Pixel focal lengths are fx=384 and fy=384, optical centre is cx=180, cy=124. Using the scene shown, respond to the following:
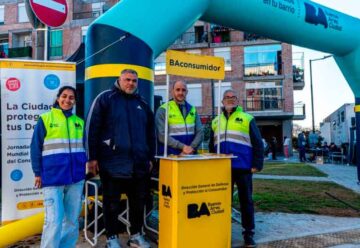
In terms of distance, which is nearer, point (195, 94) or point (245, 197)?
point (245, 197)

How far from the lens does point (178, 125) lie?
492 centimetres

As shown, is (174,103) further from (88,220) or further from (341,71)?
(341,71)

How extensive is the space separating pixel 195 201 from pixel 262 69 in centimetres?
2987

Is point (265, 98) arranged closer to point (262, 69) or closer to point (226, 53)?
point (262, 69)

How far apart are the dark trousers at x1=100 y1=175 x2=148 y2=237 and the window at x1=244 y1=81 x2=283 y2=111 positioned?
28.7 metres

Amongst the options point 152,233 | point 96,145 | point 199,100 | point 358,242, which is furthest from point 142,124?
point 199,100

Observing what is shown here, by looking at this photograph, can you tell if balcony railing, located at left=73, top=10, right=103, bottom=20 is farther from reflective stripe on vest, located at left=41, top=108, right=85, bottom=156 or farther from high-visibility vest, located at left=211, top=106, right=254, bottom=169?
reflective stripe on vest, located at left=41, top=108, right=85, bottom=156

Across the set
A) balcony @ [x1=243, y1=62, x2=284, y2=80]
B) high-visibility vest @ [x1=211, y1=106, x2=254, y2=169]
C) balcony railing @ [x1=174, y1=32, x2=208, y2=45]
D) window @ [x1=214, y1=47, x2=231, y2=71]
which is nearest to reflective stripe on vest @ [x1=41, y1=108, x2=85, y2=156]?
high-visibility vest @ [x1=211, y1=106, x2=254, y2=169]

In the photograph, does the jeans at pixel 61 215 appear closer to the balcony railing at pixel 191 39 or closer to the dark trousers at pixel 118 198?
the dark trousers at pixel 118 198

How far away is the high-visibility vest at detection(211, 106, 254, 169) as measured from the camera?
503cm

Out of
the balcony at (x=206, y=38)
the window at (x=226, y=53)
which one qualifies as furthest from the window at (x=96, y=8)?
the window at (x=226, y=53)

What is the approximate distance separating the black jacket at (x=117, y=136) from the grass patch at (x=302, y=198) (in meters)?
3.69

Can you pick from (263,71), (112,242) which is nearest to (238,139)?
(112,242)

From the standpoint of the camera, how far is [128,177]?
14.0ft
